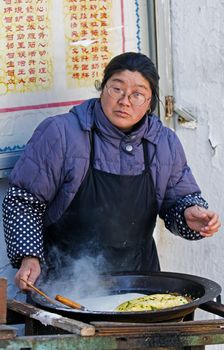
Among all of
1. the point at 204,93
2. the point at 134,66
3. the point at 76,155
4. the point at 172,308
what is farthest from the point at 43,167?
the point at 204,93

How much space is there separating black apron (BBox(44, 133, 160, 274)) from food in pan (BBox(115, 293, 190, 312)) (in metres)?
0.53

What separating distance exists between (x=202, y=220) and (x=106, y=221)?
441 millimetres

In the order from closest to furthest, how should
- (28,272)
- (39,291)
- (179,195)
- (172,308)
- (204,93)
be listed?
(172,308) < (39,291) < (28,272) < (179,195) < (204,93)

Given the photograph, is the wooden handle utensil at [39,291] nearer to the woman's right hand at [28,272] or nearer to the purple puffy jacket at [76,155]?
the woman's right hand at [28,272]

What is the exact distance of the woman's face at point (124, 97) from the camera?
13.3 ft

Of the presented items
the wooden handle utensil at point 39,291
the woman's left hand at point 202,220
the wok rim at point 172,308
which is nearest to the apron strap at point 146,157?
the woman's left hand at point 202,220

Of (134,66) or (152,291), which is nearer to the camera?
(152,291)

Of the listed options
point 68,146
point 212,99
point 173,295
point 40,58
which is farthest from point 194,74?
point 173,295

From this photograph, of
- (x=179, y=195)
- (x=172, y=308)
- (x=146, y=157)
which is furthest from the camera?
(x=179, y=195)

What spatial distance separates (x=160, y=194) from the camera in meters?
4.24

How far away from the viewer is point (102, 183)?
13.4 ft

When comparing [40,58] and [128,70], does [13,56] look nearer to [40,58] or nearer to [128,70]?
[40,58]

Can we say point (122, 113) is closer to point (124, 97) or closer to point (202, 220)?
point (124, 97)

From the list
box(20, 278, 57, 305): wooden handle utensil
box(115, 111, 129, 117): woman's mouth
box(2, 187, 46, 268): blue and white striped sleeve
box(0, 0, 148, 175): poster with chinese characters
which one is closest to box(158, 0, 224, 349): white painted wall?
box(0, 0, 148, 175): poster with chinese characters
